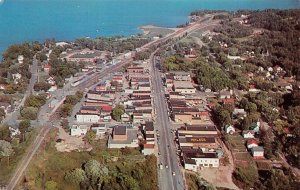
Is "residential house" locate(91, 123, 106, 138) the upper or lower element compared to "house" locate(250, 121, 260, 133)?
upper

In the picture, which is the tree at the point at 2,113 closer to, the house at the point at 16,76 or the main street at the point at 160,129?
the main street at the point at 160,129

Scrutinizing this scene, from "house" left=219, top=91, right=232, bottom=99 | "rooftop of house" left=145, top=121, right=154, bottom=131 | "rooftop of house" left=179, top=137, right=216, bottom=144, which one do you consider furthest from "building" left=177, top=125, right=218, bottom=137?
"house" left=219, top=91, right=232, bottom=99

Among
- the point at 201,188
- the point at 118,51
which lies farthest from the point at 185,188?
the point at 118,51

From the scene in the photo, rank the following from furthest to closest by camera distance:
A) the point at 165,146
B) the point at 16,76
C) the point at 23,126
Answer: the point at 16,76 → the point at 23,126 → the point at 165,146

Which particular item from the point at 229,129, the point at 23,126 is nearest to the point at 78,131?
the point at 23,126

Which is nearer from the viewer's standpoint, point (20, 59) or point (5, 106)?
point (5, 106)

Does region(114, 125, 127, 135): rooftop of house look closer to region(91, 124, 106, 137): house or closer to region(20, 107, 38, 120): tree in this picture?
region(91, 124, 106, 137): house

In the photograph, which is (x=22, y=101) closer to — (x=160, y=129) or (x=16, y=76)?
(x=16, y=76)
